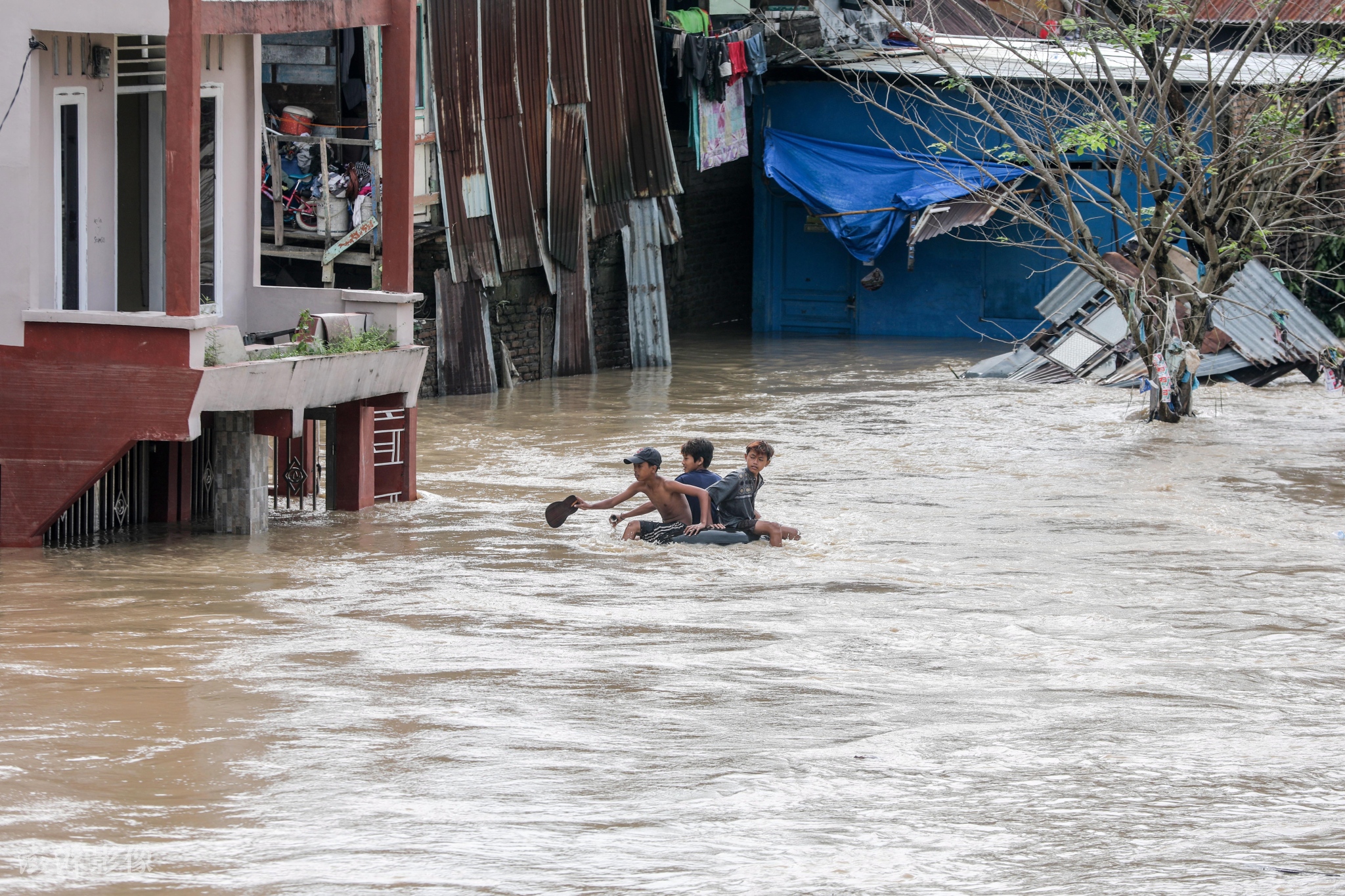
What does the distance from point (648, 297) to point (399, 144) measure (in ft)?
32.2

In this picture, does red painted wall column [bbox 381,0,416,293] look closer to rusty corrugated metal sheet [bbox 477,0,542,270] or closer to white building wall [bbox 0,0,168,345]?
white building wall [bbox 0,0,168,345]

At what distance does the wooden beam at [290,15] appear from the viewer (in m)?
10.5

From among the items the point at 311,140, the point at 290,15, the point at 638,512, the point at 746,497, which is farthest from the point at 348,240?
the point at 746,497

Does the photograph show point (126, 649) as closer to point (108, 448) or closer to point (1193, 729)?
point (108, 448)

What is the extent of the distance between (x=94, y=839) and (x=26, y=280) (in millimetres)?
5541

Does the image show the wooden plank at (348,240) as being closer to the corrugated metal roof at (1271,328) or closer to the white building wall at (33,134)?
the white building wall at (33,134)

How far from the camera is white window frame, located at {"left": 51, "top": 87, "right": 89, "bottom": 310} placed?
412 inches

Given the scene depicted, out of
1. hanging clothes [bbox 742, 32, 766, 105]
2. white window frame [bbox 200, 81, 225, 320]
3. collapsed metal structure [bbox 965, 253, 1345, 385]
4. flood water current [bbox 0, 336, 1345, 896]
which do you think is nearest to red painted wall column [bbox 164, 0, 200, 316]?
white window frame [bbox 200, 81, 225, 320]

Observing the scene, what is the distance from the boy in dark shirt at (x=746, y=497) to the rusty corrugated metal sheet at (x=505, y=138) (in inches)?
337

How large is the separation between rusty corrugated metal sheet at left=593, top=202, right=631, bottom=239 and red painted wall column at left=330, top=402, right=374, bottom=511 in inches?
358

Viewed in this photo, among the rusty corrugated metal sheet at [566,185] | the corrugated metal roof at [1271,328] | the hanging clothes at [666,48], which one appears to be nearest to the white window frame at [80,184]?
the rusty corrugated metal sheet at [566,185]

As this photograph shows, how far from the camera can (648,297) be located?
21875mm

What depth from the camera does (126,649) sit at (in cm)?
793

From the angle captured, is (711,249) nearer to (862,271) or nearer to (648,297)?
(862,271)
